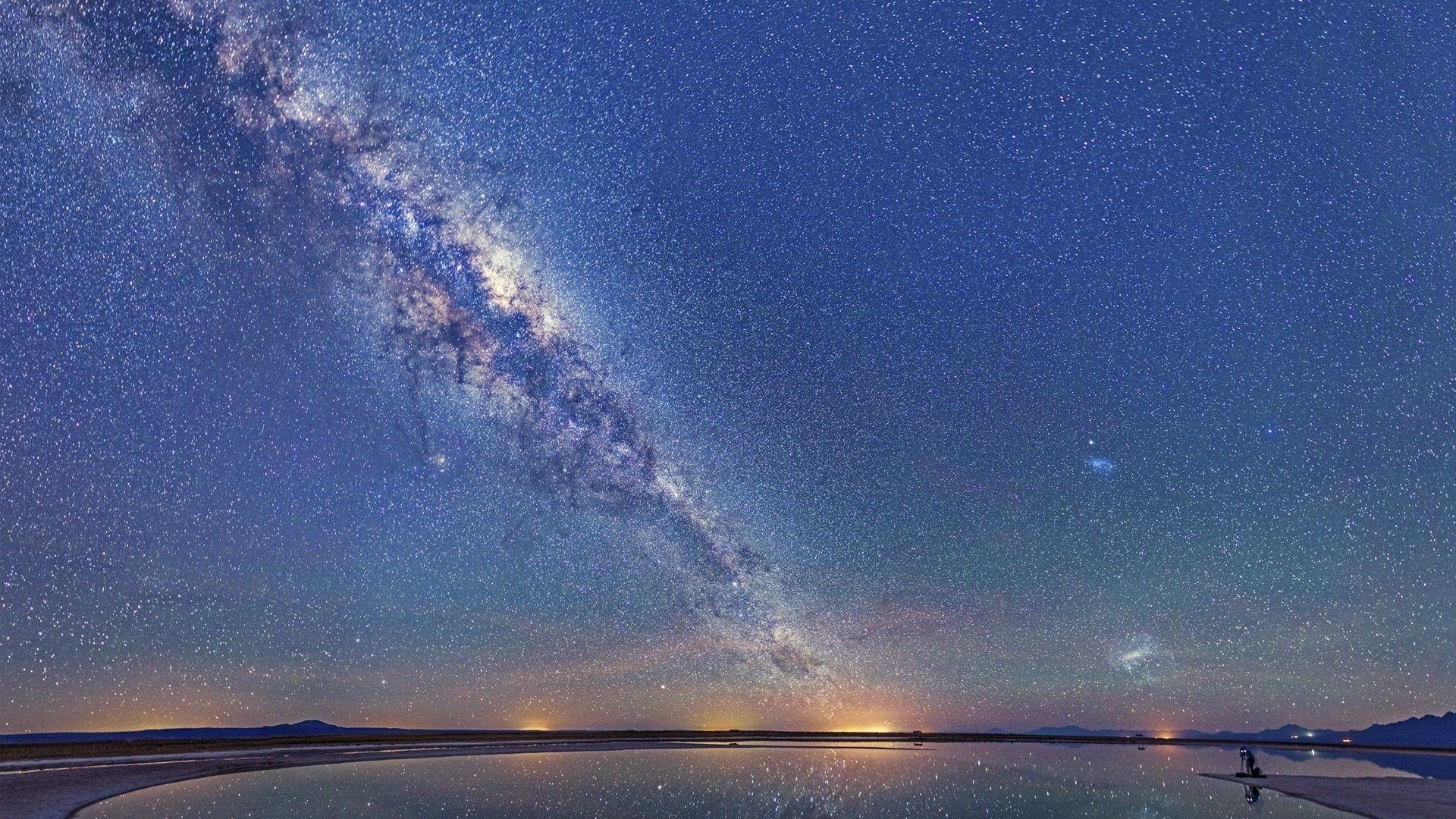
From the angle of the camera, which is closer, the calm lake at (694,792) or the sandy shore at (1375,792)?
the calm lake at (694,792)

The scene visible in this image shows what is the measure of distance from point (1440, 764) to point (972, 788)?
58367 mm

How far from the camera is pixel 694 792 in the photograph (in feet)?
104

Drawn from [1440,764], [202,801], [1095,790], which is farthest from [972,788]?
[1440,764]

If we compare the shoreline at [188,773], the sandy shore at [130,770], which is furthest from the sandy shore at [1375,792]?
the sandy shore at [130,770]

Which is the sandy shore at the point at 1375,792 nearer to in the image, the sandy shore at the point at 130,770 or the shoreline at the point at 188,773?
the shoreline at the point at 188,773

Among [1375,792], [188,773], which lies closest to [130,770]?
[188,773]

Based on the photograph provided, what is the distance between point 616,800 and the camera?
2842cm

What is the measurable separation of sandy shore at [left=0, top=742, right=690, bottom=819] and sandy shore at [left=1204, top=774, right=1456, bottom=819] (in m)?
42.1

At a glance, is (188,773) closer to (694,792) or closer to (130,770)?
(130,770)

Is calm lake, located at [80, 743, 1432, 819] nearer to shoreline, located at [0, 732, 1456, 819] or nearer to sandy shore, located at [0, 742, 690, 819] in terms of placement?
sandy shore, located at [0, 742, 690, 819]

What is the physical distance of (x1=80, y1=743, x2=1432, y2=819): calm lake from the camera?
26141 mm

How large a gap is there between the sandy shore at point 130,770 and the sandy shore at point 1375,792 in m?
42.1

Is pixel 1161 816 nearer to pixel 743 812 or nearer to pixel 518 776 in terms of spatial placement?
pixel 743 812

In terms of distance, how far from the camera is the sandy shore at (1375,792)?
29469 millimetres
